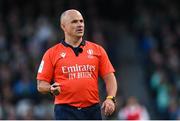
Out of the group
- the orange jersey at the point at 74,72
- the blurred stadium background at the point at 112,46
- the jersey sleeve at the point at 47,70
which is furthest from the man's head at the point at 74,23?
the blurred stadium background at the point at 112,46

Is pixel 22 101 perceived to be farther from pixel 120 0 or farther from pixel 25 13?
pixel 120 0

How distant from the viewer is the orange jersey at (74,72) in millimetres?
9430

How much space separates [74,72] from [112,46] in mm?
9804

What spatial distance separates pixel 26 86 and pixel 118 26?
420 cm

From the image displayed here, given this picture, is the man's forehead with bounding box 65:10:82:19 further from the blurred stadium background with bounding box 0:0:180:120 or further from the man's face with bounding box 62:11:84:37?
the blurred stadium background with bounding box 0:0:180:120

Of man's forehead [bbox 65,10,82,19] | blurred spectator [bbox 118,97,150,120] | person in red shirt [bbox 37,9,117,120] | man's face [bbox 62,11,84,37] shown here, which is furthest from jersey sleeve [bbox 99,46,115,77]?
blurred spectator [bbox 118,97,150,120]

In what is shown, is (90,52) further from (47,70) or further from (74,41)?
(47,70)

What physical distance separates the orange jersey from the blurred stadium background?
679 cm

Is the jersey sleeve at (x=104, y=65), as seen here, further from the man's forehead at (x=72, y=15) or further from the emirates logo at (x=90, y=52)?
the man's forehead at (x=72, y=15)

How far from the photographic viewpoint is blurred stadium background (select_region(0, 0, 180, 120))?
56.1 feet

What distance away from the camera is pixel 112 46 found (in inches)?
755

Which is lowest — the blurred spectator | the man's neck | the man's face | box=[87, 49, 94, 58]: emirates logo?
the blurred spectator

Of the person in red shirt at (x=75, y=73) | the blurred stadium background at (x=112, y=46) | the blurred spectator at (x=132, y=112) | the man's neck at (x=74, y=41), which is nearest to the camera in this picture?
the person in red shirt at (x=75, y=73)

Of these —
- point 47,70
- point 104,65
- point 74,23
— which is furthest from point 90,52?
point 47,70
